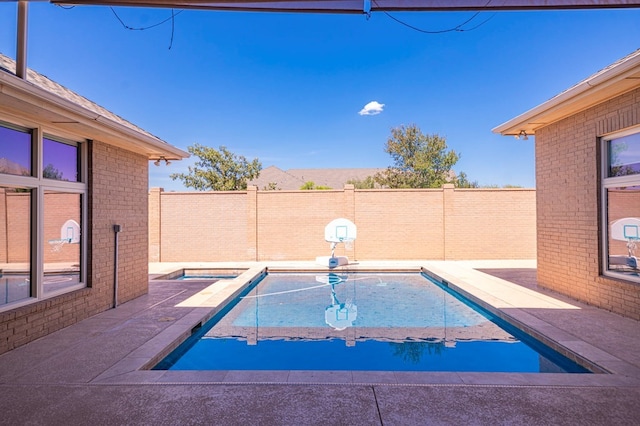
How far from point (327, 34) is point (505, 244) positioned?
38.1 ft

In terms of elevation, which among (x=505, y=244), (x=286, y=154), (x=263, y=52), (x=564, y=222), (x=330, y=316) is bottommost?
(x=330, y=316)

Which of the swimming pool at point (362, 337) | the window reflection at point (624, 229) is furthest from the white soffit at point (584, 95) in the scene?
the swimming pool at point (362, 337)

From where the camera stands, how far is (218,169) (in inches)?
1020

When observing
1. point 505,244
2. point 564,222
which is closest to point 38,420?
point 564,222

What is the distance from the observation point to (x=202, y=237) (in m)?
13.2

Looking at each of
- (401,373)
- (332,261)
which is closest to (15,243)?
(401,373)

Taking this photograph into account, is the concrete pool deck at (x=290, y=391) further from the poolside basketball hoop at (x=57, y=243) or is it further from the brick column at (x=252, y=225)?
the brick column at (x=252, y=225)

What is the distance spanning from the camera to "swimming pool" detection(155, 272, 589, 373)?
4.33m

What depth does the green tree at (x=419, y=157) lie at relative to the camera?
2389 centimetres

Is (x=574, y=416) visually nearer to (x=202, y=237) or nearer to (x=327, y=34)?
(x=202, y=237)

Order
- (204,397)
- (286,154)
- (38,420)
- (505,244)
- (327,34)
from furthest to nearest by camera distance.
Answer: (286,154) → (327,34) → (505,244) → (204,397) → (38,420)

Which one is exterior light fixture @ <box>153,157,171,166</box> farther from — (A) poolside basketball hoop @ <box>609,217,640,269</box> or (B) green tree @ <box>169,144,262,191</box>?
(B) green tree @ <box>169,144,262,191</box>

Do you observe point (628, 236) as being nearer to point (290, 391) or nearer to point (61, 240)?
point (290, 391)

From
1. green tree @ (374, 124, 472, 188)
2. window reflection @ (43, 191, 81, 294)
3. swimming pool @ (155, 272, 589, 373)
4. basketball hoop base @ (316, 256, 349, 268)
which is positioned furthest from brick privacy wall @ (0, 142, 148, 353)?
green tree @ (374, 124, 472, 188)
